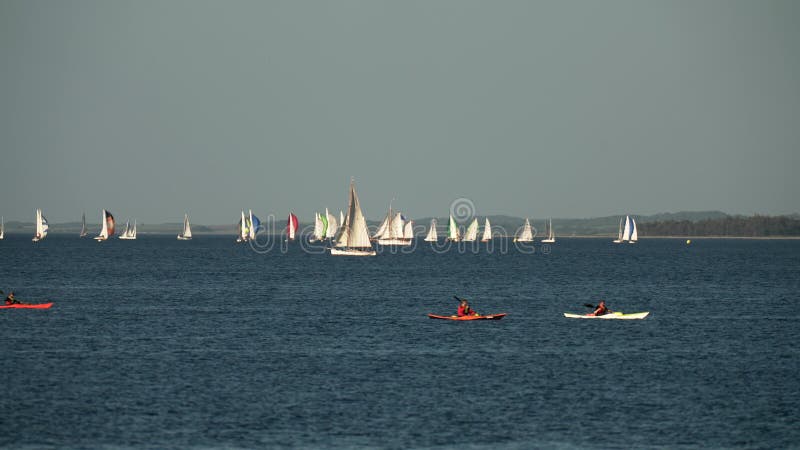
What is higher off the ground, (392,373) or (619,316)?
(619,316)

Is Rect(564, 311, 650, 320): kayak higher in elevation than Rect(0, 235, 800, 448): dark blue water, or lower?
higher

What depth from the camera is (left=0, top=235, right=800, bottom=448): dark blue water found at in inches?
1623

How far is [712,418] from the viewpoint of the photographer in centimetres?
4400

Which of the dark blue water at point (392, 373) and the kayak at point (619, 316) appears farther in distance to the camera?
the kayak at point (619, 316)

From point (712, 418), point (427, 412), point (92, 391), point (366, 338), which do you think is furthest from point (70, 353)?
point (712, 418)

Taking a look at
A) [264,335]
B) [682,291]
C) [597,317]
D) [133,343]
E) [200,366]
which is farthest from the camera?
[682,291]

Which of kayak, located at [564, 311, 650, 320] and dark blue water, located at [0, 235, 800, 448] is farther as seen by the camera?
kayak, located at [564, 311, 650, 320]

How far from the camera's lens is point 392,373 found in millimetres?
55562

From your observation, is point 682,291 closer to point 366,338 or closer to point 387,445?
point 366,338

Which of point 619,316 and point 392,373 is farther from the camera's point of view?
point 619,316

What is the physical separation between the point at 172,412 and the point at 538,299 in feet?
228

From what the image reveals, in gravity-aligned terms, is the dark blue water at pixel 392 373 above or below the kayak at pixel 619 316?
below

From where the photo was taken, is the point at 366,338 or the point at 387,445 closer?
the point at 387,445

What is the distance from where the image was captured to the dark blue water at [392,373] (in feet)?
135
